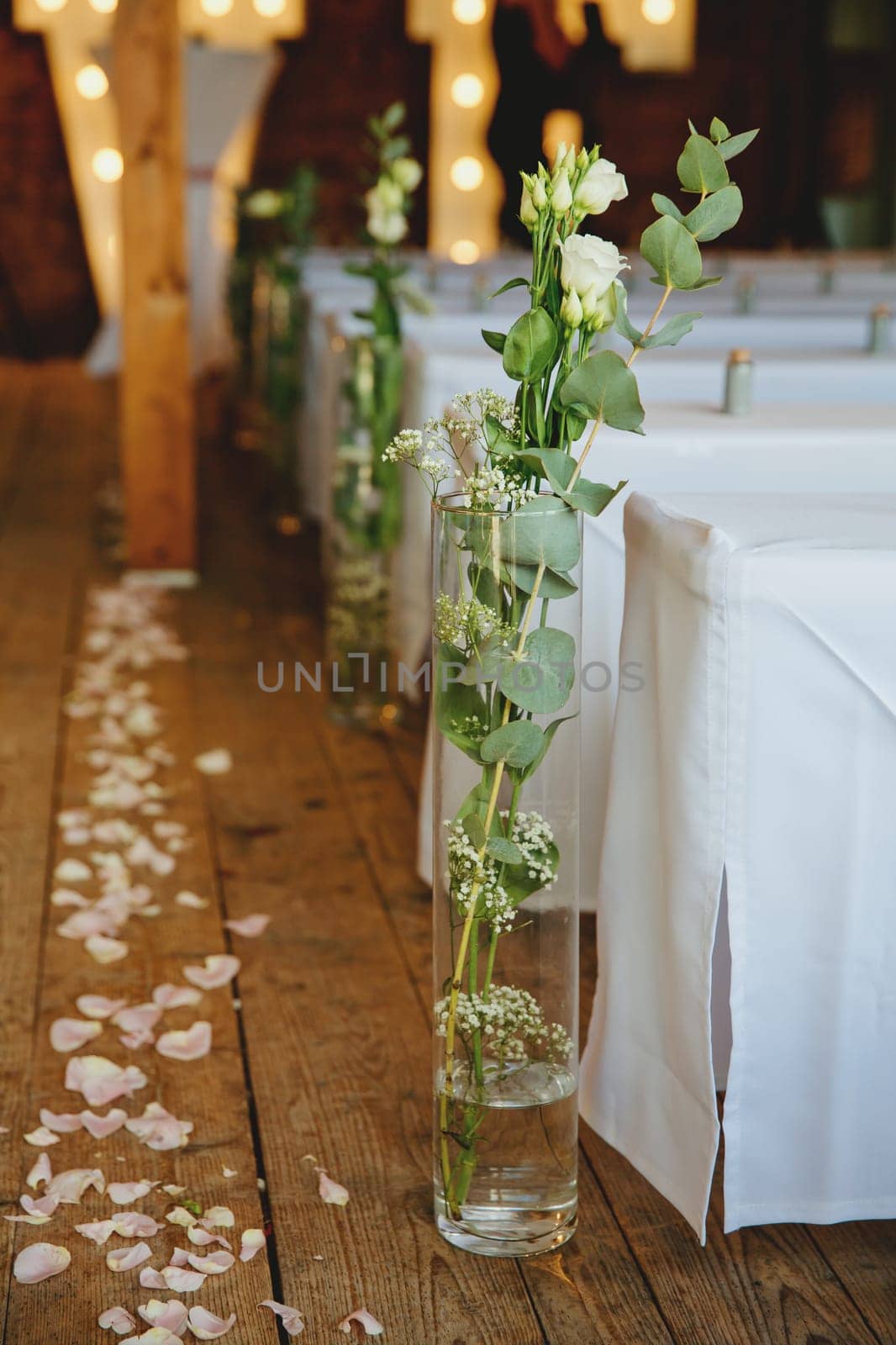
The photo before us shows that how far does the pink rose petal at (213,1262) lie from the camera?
4.86 ft

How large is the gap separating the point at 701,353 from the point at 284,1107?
5.86ft

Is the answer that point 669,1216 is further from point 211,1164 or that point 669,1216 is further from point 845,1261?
point 211,1164

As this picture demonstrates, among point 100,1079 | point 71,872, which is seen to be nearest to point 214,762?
point 71,872

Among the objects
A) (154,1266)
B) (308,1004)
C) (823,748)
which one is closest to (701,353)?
(308,1004)

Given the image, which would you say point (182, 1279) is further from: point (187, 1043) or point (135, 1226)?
point (187, 1043)

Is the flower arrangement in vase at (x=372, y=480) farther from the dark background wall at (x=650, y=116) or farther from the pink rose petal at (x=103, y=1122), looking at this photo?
the dark background wall at (x=650, y=116)

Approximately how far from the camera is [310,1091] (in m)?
1.83

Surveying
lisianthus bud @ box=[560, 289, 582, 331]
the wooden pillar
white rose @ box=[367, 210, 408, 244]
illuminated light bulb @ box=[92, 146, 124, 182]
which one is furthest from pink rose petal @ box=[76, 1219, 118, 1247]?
illuminated light bulb @ box=[92, 146, 124, 182]

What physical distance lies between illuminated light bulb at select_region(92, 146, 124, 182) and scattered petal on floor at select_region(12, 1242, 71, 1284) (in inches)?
315

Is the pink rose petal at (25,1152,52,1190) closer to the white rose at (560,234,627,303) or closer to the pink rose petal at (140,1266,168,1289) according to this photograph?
the pink rose petal at (140,1266,168,1289)

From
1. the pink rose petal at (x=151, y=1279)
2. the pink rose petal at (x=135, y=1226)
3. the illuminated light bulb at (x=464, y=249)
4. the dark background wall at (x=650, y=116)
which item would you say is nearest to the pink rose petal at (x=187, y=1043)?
the pink rose petal at (x=135, y=1226)

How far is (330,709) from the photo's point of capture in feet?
10.6

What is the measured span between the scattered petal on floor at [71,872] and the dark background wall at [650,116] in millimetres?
6091

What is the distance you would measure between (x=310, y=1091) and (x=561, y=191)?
111 cm
